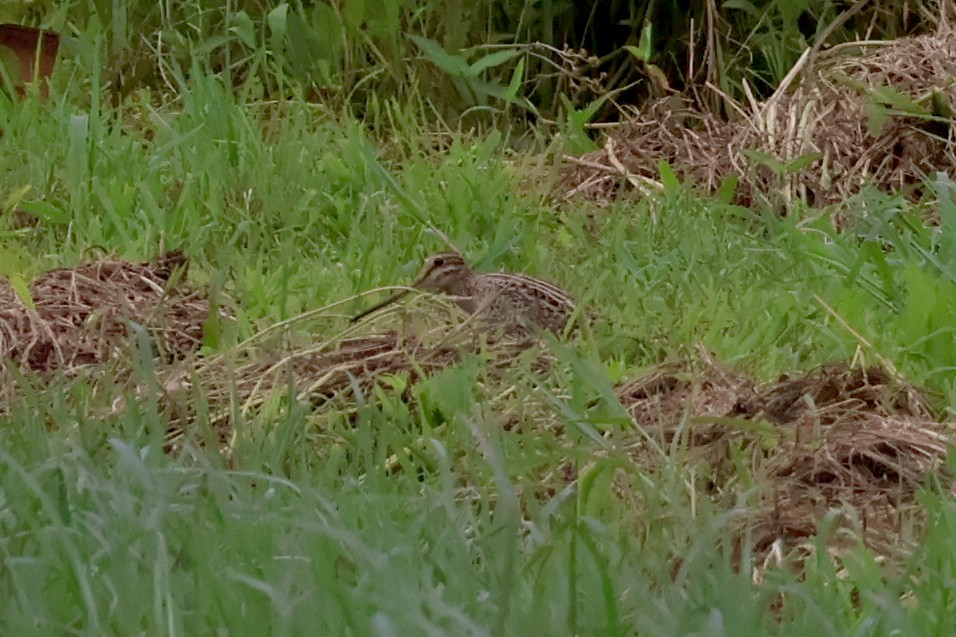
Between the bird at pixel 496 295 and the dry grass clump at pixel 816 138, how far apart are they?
1.78 meters

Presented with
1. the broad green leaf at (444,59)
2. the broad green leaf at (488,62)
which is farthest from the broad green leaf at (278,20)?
the broad green leaf at (488,62)

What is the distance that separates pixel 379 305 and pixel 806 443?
1.45 m

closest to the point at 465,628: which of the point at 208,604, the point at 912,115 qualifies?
the point at 208,604

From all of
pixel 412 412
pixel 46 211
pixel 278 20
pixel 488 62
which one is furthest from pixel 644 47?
pixel 412 412

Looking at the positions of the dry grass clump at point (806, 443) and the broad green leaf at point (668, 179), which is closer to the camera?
the dry grass clump at point (806, 443)

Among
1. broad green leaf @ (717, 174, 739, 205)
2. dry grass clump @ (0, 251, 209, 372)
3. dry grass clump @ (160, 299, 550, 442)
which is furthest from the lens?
broad green leaf @ (717, 174, 739, 205)

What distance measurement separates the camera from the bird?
15.5ft

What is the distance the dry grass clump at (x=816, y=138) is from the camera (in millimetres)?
6664

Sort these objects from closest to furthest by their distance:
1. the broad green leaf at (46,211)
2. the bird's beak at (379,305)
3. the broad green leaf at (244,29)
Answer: the bird's beak at (379,305) → the broad green leaf at (46,211) → the broad green leaf at (244,29)

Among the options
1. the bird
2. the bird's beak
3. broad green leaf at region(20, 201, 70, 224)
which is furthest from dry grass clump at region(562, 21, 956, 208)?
broad green leaf at region(20, 201, 70, 224)

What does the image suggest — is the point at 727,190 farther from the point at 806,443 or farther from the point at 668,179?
the point at 806,443

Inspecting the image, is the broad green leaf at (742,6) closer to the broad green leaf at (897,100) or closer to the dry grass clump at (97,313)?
the broad green leaf at (897,100)

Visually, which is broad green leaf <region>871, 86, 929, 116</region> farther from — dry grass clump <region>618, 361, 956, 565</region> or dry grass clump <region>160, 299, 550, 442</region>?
Answer: dry grass clump <region>618, 361, 956, 565</region>

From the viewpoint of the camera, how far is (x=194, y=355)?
14.8 feet
